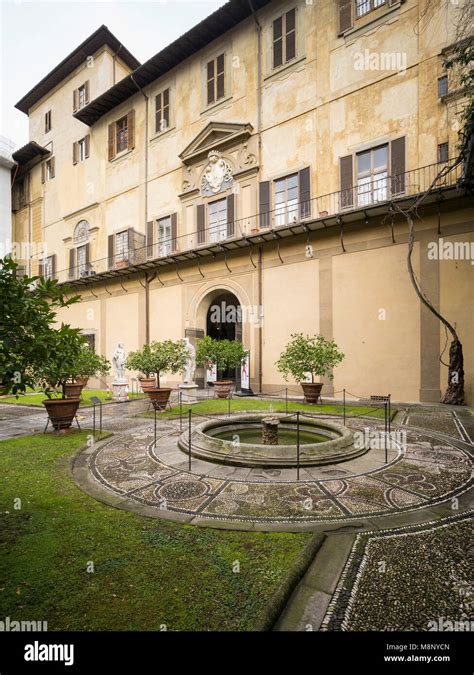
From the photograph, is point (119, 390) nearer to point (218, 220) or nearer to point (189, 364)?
point (189, 364)

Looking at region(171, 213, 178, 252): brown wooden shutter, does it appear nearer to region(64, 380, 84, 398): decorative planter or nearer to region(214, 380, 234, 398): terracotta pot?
region(214, 380, 234, 398): terracotta pot

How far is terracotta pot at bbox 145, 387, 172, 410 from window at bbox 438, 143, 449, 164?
1117cm

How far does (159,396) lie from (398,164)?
11.1 m

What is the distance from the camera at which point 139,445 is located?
622cm

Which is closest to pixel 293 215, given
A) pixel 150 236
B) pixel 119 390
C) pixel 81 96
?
pixel 150 236

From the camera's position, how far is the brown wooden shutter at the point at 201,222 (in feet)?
53.5

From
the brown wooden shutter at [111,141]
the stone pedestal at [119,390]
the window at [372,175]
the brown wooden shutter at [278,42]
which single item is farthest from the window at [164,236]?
the window at [372,175]

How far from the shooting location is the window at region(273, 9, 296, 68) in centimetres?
1367

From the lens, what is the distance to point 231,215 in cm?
1534

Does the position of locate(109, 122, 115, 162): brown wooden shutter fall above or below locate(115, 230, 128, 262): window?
above

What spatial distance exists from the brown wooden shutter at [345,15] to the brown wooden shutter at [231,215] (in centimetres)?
714

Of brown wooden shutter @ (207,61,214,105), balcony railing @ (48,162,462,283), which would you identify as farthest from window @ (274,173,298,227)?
brown wooden shutter @ (207,61,214,105)

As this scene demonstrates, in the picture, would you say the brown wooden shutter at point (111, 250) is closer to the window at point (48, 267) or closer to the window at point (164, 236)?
the window at point (164, 236)
